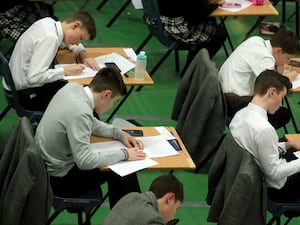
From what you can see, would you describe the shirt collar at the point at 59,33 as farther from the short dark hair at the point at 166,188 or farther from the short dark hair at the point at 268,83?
the short dark hair at the point at 166,188

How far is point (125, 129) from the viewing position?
13.7 ft

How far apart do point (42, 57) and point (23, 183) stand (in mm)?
1370

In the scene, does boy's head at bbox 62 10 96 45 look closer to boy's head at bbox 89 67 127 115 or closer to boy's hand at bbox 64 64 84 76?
boy's hand at bbox 64 64 84 76

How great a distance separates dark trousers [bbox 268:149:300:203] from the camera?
13.2 feet

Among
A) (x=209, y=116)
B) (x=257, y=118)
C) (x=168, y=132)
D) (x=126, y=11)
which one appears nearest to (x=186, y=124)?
(x=209, y=116)

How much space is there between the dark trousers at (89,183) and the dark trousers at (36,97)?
35.9 inches

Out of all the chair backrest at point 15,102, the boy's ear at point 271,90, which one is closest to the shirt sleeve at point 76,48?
the chair backrest at point 15,102

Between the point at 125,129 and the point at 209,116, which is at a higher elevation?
the point at 125,129

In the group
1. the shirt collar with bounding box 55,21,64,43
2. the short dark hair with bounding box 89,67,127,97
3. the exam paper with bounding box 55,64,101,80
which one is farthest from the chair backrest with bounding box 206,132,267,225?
the shirt collar with bounding box 55,21,64,43

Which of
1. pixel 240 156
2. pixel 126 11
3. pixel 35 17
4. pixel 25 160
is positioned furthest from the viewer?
pixel 126 11

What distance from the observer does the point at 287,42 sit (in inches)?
193

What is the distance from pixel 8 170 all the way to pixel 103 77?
76cm

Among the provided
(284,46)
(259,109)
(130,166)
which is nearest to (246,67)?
(284,46)

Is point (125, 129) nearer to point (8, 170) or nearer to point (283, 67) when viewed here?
point (8, 170)
